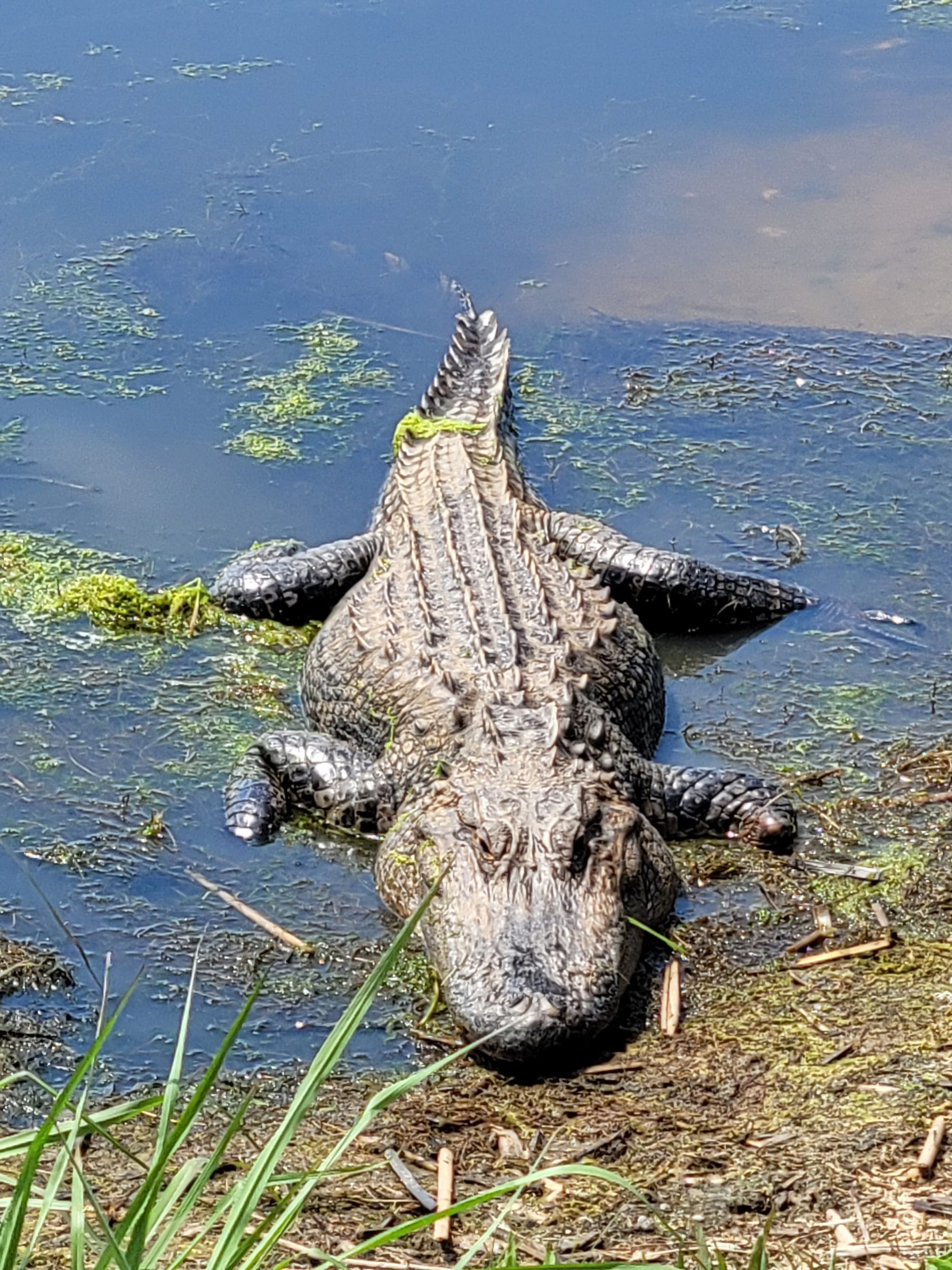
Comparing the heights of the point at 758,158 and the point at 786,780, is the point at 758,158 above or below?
above

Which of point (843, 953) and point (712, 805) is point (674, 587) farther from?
point (843, 953)

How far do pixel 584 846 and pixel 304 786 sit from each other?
1.52m

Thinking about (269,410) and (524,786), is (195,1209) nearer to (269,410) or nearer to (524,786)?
(524,786)

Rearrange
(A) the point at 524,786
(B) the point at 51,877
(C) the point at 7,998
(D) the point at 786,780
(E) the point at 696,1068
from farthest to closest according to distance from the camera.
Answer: (D) the point at 786,780, (B) the point at 51,877, (A) the point at 524,786, (C) the point at 7,998, (E) the point at 696,1068

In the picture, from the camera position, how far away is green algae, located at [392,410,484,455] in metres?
8.33

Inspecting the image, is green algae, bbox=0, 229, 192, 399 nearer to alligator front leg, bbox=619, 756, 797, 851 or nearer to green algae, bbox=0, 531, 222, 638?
green algae, bbox=0, 531, 222, 638

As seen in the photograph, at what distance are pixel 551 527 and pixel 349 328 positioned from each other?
3.04 metres

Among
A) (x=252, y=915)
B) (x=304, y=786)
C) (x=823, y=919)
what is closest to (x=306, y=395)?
(x=304, y=786)

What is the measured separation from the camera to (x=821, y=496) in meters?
8.68

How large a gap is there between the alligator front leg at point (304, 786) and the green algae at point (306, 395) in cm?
286

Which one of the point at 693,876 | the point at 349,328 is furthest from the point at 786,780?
the point at 349,328

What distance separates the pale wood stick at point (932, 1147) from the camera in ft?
12.8

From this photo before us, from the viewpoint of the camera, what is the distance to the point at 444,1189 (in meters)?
4.09

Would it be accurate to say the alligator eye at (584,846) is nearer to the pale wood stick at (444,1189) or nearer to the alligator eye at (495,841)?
the alligator eye at (495,841)
